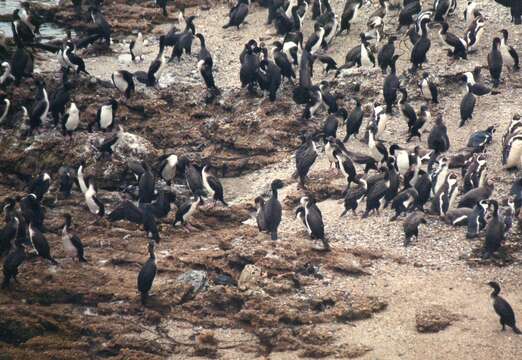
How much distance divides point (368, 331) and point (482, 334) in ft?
6.01

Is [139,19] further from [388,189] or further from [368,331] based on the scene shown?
[368,331]

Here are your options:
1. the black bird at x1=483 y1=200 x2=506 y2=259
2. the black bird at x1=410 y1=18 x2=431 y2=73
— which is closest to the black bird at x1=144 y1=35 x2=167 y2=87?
the black bird at x1=410 y1=18 x2=431 y2=73

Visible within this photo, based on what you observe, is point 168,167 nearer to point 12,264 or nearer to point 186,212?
point 186,212

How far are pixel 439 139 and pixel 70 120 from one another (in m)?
8.07

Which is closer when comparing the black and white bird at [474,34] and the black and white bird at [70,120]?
the black and white bird at [70,120]

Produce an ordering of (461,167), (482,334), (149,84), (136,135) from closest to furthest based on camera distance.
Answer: (482,334) < (461,167) < (136,135) < (149,84)

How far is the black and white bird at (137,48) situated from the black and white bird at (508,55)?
30.8 ft

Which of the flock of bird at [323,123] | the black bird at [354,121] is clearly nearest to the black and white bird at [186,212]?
the flock of bird at [323,123]

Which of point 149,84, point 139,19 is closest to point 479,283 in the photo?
point 149,84

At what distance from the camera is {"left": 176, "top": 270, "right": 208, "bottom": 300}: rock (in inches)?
783

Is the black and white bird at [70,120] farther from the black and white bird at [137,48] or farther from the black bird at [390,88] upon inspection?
the black bird at [390,88]

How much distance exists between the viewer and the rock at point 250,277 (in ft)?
65.1

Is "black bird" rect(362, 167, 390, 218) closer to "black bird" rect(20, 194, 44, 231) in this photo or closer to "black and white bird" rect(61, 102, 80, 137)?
"black bird" rect(20, 194, 44, 231)

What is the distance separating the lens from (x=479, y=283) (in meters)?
19.9
